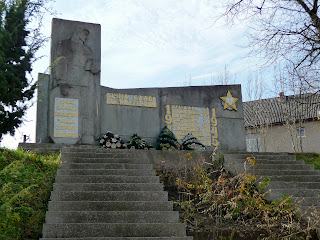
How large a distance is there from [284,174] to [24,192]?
17.6 feet

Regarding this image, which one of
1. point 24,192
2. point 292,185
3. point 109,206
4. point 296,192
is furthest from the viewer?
point 292,185

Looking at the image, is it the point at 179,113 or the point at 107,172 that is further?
the point at 179,113

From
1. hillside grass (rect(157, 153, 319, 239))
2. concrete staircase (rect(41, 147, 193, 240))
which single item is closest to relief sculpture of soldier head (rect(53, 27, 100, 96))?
concrete staircase (rect(41, 147, 193, 240))

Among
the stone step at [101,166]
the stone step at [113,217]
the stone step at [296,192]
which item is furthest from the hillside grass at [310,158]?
the stone step at [113,217]

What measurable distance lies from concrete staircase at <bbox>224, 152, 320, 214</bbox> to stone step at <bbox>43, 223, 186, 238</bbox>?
2.06 m

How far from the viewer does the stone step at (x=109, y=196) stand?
18.0 feet

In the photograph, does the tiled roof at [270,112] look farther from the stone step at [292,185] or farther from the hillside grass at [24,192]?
the hillside grass at [24,192]

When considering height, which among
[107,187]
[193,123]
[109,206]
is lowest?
[109,206]

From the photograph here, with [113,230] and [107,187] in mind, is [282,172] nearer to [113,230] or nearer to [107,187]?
[107,187]

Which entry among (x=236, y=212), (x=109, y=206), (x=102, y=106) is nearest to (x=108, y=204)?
(x=109, y=206)

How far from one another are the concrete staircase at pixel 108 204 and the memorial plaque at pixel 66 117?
7.06 ft

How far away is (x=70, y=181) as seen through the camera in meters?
6.02

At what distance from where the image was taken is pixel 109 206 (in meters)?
5.43

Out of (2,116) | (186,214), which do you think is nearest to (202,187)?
(186,214)
